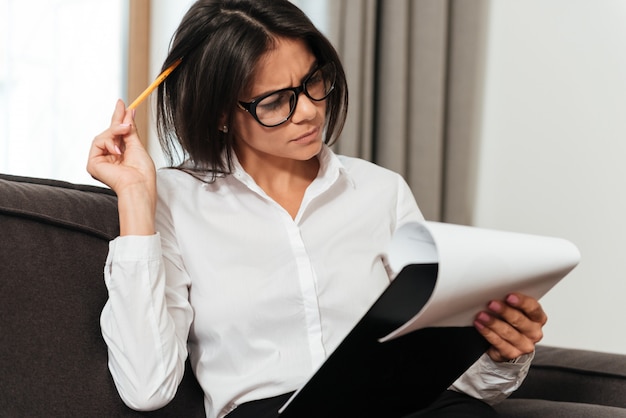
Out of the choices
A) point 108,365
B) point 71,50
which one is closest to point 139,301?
point 108,365

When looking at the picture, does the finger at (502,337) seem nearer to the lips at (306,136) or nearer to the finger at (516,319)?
the finger at (516,319)

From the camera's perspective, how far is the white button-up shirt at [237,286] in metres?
1.15

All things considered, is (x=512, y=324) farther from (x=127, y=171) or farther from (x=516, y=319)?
(x=127, y=171)

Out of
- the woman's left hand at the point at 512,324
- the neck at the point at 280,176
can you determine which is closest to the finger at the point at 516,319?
the woman's left hand at the point at 512,324

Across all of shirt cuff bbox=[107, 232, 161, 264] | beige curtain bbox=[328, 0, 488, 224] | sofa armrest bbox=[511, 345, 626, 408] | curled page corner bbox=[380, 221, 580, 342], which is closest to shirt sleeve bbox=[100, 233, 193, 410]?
→ shirt cuff bbox=[107, 232, 161, 264]

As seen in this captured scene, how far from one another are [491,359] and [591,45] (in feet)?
4.10

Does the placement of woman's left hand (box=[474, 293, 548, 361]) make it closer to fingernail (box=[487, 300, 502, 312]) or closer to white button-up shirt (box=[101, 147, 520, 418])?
fingernail (box=[487, 300, 502, 312])

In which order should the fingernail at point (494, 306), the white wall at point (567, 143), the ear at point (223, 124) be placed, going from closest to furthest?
the fingernail at point (494, 306), the ear at point (223, 124), the white wall at point (567, 143)

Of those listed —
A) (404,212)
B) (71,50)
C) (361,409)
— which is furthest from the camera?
(71,50)

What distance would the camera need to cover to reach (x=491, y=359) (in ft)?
3.98

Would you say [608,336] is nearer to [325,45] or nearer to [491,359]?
[491,359]

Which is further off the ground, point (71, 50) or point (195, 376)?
point (71, 50)

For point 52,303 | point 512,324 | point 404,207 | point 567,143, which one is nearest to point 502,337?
point 512,324

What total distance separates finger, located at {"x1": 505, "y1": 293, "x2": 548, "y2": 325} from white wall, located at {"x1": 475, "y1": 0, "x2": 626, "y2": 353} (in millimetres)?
1187
